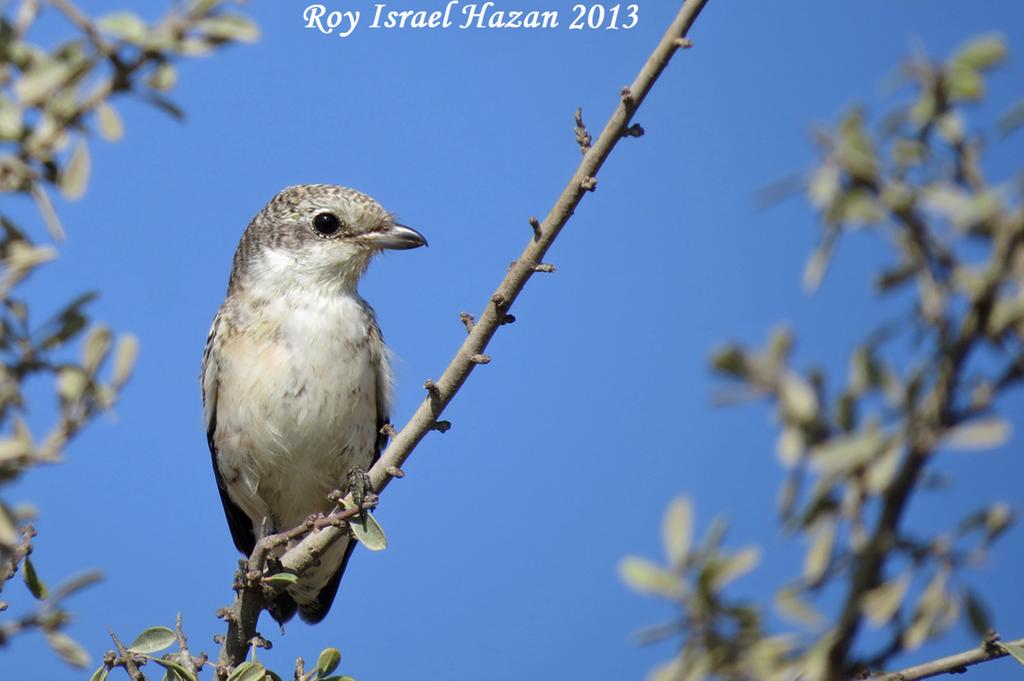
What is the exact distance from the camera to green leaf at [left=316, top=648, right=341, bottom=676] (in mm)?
4203

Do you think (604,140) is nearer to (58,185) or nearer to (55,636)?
(58,185)

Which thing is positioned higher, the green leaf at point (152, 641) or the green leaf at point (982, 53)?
the green leaf at point (152, 641)

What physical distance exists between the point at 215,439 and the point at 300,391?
754 millimetres

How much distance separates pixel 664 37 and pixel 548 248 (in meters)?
0.74

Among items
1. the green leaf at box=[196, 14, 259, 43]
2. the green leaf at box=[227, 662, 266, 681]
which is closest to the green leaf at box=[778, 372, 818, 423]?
the green leaf at box=[196, 14, 259, 43]

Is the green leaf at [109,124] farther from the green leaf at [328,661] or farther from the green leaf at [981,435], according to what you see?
the green leaf at [328,661]

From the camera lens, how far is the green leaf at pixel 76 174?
1.94 m

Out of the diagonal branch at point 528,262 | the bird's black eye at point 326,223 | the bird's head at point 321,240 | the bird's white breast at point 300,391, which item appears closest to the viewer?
the diagonal branch at point 528,262

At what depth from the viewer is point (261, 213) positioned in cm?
695

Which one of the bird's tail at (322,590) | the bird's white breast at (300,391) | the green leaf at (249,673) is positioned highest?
the bird's white breast at (300,391)

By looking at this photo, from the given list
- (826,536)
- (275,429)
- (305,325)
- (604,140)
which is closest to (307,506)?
(275,429)

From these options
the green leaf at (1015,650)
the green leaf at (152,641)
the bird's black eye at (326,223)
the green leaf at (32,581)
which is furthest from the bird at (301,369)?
the green leaf at (1015,650)

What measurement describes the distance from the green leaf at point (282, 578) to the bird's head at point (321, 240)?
208 cm

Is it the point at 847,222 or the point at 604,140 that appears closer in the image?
the point at 847,222
